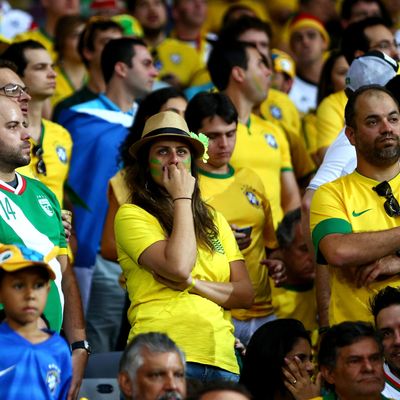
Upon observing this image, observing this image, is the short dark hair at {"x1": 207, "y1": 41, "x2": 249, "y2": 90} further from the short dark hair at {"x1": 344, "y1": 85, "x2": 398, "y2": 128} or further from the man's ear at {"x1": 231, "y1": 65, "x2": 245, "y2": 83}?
the short dark hair at {"x1": 344, "y1": 85, "x2": 398, "y2": 128}

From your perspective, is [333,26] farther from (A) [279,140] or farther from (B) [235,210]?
(B) [235,210]

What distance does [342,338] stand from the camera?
247 inches

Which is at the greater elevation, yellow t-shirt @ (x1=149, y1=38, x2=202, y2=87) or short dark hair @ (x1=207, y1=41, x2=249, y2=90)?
short dark hair @ (x1=207, y1=41, x2=249, y2=90)

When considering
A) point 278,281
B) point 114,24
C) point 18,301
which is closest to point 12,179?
point 18,301

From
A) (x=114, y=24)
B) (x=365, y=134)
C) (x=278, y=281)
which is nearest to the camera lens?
(x=365, y=134)

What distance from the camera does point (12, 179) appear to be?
6.64m

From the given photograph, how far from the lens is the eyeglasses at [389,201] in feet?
22.7

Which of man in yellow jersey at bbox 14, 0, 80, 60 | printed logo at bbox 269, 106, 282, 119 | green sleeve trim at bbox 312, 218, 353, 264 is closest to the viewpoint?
green sleeve trim at bbox 312, 218, 353, 264

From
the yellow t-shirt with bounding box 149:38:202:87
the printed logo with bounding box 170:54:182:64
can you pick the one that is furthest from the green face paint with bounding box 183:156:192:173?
the printed logo with bounding box 170:54:182:64

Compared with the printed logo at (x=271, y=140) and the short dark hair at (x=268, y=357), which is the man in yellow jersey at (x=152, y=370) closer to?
the short dark hair at (x=268, y=357)

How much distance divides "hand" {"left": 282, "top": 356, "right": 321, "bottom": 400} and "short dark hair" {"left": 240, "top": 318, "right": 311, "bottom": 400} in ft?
0.14

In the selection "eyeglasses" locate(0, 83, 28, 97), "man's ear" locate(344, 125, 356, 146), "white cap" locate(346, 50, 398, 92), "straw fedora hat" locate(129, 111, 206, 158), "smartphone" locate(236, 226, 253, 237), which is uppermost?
"white cap" locate(346, 50, 398, 92)

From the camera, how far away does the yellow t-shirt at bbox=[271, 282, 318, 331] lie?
8406 mm

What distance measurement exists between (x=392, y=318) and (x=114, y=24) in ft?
16.2
